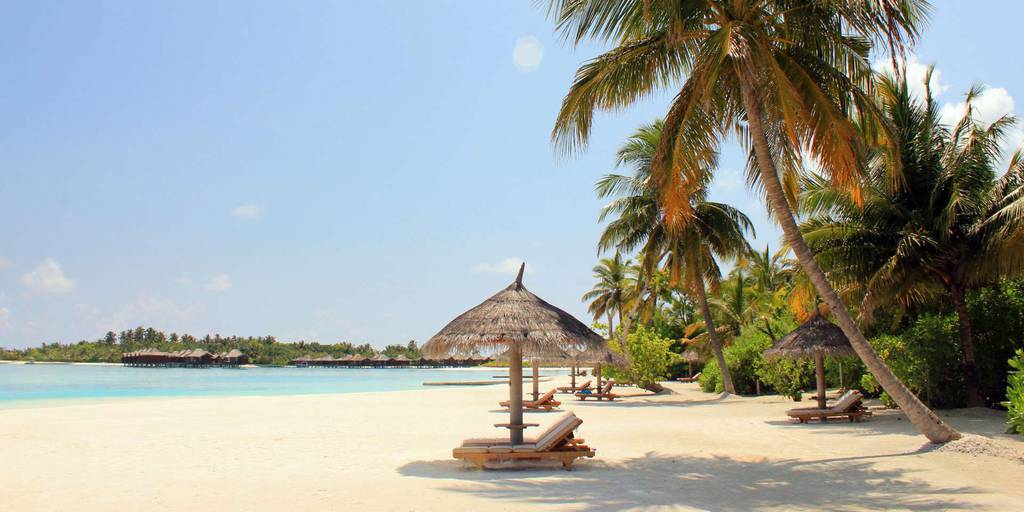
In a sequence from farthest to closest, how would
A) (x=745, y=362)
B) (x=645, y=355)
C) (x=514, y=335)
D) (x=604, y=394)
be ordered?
(x=645, y=355), (x=745, y=362), (x=604, y=394), (x=514, y=335)

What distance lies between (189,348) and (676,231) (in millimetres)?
99309

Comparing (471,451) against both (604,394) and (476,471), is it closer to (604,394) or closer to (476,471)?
(476,471)

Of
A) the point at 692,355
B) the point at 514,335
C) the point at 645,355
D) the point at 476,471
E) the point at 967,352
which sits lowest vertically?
the point at 476,471

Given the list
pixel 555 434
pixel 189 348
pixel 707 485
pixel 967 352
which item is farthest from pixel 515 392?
pixel 189 348

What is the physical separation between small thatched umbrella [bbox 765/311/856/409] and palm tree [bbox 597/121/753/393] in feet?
26.3

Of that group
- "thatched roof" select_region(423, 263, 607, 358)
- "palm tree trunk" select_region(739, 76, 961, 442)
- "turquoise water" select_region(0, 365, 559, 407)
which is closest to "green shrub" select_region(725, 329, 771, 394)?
"palm tree trunk" select_region(739, 76, 961, 442)

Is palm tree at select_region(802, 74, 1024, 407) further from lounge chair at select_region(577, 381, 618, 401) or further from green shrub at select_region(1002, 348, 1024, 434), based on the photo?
lounge chair at select_region(577, 381, 618, 401)

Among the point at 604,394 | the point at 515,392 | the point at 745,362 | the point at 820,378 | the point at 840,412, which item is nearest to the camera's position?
the point at 515,392

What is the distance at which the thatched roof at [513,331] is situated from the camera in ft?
29.2

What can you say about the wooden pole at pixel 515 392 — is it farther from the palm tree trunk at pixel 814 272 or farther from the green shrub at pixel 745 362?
the green shrub at pixel 745 362

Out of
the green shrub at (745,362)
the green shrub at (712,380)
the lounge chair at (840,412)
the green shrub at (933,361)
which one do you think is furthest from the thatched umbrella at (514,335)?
the green shrub at (712,380)

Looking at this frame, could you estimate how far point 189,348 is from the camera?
10462 cm

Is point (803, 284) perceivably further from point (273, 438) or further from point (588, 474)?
point (273, 438)

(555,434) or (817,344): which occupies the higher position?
(817,344)
